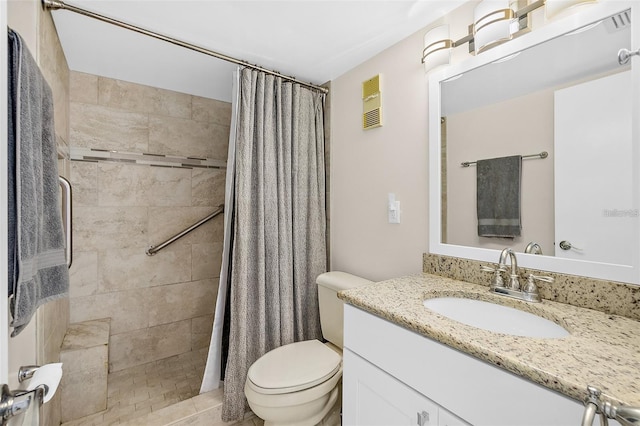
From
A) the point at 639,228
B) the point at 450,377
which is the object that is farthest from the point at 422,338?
the point at 639,228

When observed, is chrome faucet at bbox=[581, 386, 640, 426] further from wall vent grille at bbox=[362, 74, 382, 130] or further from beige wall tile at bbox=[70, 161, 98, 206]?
beige wall tile at bbox=[70, 161, 98, 206]

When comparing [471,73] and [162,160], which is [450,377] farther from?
[162,160]

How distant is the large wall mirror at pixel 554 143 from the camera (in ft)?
3.08

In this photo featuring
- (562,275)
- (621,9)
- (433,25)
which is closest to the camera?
(621,9)

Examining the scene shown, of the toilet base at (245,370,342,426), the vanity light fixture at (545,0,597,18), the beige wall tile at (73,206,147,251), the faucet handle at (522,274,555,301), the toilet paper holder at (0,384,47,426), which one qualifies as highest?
the vanity light fixture at (545,0,597,18)

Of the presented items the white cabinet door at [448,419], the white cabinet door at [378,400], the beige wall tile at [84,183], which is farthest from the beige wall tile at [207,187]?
the white cabinet door at [448,419]

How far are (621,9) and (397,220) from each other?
1.12 metres

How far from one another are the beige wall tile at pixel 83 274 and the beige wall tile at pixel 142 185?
1.26 ft

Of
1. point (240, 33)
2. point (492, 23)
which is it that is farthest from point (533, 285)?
point (240, 33)

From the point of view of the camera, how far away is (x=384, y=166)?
1.73 metres

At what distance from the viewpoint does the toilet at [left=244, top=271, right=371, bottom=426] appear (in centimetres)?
131

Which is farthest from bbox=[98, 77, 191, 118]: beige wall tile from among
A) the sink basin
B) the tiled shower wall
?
the sink basin

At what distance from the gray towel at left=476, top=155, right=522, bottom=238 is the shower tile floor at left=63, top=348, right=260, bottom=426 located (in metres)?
1.67

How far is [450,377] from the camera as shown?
2.65ft
